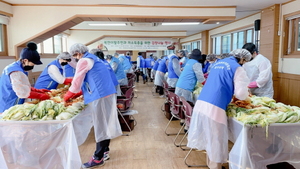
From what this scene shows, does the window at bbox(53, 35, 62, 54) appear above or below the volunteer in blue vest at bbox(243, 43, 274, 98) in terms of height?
above

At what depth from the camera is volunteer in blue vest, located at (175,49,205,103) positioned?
3.66 meters

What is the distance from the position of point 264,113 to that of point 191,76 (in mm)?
1700

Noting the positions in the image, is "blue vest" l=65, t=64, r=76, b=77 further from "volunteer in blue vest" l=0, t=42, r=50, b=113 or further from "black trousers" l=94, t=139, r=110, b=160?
"black trousers" l=94, t=139, r=110, b=160

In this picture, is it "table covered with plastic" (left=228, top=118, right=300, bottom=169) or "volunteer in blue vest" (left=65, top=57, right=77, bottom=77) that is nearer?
"table covered with plastic" (left=228, top=118, right=300, bottom=169)

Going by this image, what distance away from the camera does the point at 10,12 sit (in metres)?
4.66

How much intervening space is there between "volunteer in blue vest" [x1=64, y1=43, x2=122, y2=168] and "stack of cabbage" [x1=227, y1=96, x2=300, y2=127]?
1333mm

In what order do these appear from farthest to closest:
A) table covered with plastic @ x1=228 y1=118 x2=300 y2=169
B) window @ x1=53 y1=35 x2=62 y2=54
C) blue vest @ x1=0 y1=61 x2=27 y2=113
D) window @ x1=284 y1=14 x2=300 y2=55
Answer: window @ x1=53 y1=35 x2=62 y2=54
window @ x1=284 y1=14 x2=300 y2=55
blue vest @ x1=0 y1=61 x2=27 y2=113
table covered with plastic @ x1=228 y1=118 x2=300 y2=169

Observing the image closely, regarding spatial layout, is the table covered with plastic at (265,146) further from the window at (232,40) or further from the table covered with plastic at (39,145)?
the window at (232,40)

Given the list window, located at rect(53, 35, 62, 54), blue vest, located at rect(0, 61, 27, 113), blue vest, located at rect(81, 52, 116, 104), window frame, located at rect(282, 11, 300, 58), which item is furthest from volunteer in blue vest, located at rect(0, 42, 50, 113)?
window, located at rect(53, 35, 62, 54)

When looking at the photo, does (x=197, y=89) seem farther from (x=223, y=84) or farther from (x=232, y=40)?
(x=232, y=40)

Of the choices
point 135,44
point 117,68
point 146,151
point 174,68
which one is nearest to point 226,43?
point 135,44

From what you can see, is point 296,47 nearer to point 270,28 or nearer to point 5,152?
point 270,28

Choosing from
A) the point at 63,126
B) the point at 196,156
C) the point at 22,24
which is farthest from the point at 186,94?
the point at 22,24

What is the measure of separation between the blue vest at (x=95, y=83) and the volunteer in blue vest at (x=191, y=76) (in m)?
1.60
